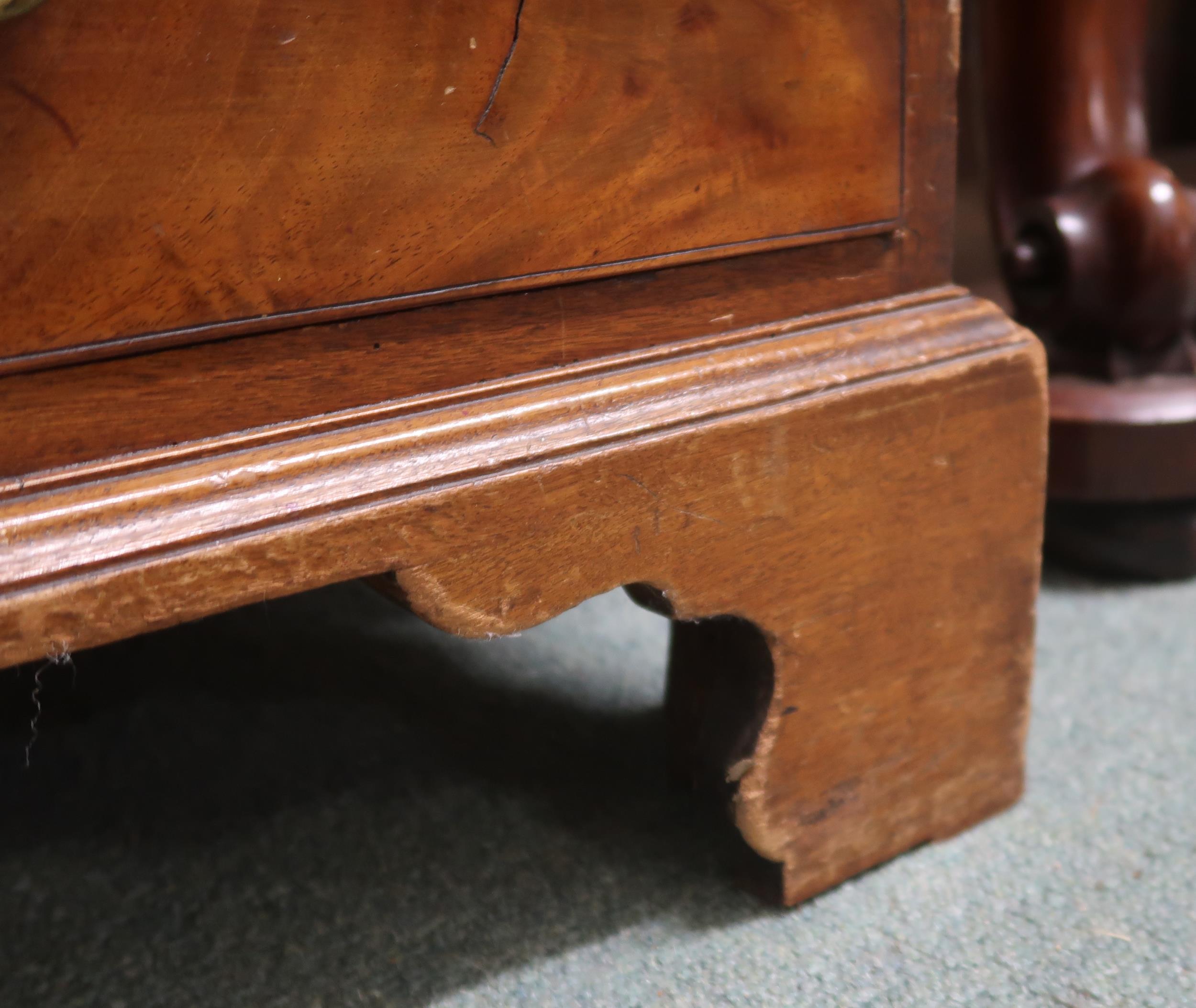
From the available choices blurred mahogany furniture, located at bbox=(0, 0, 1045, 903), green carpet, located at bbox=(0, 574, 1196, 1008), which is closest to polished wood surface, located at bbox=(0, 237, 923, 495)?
blurred mahogany furniture, located at bbox=(0, 0, 1045, 903)

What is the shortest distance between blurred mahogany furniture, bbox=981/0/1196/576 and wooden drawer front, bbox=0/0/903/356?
0.41 metres

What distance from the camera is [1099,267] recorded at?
0.87 meters

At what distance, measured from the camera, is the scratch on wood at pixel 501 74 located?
1.43 ft

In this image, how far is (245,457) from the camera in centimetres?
42

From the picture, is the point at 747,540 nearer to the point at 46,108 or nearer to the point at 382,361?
the point at 382,361

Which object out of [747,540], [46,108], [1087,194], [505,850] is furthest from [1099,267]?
[46,108]

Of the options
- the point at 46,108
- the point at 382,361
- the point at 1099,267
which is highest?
the point at 46,108

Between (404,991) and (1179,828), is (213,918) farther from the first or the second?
(1179,828)

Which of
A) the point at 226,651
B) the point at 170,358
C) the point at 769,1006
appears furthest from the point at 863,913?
the point at 226,651

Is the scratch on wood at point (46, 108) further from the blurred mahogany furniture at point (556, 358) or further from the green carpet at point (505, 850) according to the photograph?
the green carpet at point (505, 850)

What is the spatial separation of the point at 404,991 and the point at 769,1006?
0.56 feet

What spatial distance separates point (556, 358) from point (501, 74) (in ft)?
0.38

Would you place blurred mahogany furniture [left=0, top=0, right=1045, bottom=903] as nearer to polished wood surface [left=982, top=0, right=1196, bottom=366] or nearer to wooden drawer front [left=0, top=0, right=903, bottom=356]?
wooden drawer front [left=0, top=0, right=903, bottom=356]

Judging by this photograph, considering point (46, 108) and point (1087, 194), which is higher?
point (46, 108)
